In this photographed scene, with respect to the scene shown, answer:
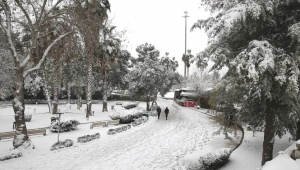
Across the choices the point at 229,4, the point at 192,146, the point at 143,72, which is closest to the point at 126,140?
the point at 192,146

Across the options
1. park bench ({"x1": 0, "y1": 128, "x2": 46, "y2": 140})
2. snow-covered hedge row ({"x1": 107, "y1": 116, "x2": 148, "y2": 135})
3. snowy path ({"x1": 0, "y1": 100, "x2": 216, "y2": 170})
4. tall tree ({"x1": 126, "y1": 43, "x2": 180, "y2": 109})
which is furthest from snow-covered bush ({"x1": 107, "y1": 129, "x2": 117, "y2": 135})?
tall tree ({"x1": 126, "y1": 43, "x2": 180, "y2": 109})

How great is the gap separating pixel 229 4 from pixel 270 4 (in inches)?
53.4

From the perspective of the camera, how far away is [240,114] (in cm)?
969

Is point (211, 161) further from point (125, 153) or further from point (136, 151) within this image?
point (125, 153)

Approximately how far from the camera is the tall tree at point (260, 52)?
5.49m

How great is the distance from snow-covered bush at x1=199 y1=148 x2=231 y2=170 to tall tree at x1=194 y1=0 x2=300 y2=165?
5.06 ft

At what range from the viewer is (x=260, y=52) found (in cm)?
564

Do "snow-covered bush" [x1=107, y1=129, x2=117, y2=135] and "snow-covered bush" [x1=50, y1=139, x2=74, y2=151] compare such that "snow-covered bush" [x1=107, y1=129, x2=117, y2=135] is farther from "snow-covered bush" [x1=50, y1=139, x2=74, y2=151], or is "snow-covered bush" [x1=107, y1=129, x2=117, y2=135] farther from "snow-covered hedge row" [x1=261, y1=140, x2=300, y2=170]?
"snow-covered hedge row" [x1=261, y1=140, x2=300, y2=170]

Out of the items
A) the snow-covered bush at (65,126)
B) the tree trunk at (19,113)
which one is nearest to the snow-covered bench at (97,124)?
the snow-covered bush at (65,126)

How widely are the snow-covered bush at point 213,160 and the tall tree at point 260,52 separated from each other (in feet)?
5.06

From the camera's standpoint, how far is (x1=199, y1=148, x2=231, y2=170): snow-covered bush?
25.4 ft

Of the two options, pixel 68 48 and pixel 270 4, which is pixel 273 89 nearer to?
pixel 270 4

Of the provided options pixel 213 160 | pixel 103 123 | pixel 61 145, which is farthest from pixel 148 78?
pixel 213 160

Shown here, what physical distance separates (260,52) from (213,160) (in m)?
4.64
